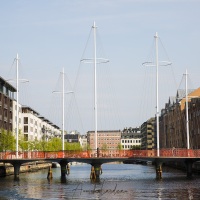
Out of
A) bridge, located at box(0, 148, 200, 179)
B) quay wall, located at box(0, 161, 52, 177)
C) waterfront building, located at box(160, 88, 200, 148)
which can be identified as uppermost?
waterfront building, located at box(160, 88, 200, 148)

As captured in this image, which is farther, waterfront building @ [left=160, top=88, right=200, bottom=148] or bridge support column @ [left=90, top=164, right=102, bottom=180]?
waterfront building @ [left=160, top=88, right=200, bottom=148]

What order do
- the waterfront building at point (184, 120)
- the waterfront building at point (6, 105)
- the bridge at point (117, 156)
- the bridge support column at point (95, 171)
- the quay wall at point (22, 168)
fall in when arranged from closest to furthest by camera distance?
the bridge at point (117, 156) < the bridge support column at point (95, 171) < the quay wall at point (22, 168) < the waterfront building at point (184, 120) < the waterfront building at point (6, 105)

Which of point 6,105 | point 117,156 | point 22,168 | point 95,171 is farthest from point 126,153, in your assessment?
point 6,105

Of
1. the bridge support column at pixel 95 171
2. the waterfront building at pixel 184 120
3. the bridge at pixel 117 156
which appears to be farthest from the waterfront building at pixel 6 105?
the bridge support column at pixel 95 171

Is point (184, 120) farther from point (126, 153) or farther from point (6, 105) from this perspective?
point (126, 153)

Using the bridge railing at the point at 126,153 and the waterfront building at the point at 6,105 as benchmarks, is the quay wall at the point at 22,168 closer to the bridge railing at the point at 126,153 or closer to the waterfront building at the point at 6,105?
the waterfront building at the point at 6,105

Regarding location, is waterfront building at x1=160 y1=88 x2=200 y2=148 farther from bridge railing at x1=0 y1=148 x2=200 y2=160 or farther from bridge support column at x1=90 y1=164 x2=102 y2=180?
bridge support column at x1=90 y1=164 x2=102 y2=180

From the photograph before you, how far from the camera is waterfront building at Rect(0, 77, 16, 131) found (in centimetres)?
15788

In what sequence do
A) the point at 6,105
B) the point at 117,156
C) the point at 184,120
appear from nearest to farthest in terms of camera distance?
1. the point at 117,156
2. the point at 6,105
3. the point at 184,120

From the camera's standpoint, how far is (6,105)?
164m

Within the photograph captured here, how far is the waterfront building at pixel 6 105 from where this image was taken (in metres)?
158

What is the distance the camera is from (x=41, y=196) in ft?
214

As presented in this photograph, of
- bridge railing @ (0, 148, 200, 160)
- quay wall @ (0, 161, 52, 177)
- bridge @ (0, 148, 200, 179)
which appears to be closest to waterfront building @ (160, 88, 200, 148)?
bridge railing @ (0, 148, 200, 160)

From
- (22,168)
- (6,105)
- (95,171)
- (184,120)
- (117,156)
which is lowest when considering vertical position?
(22,168)
